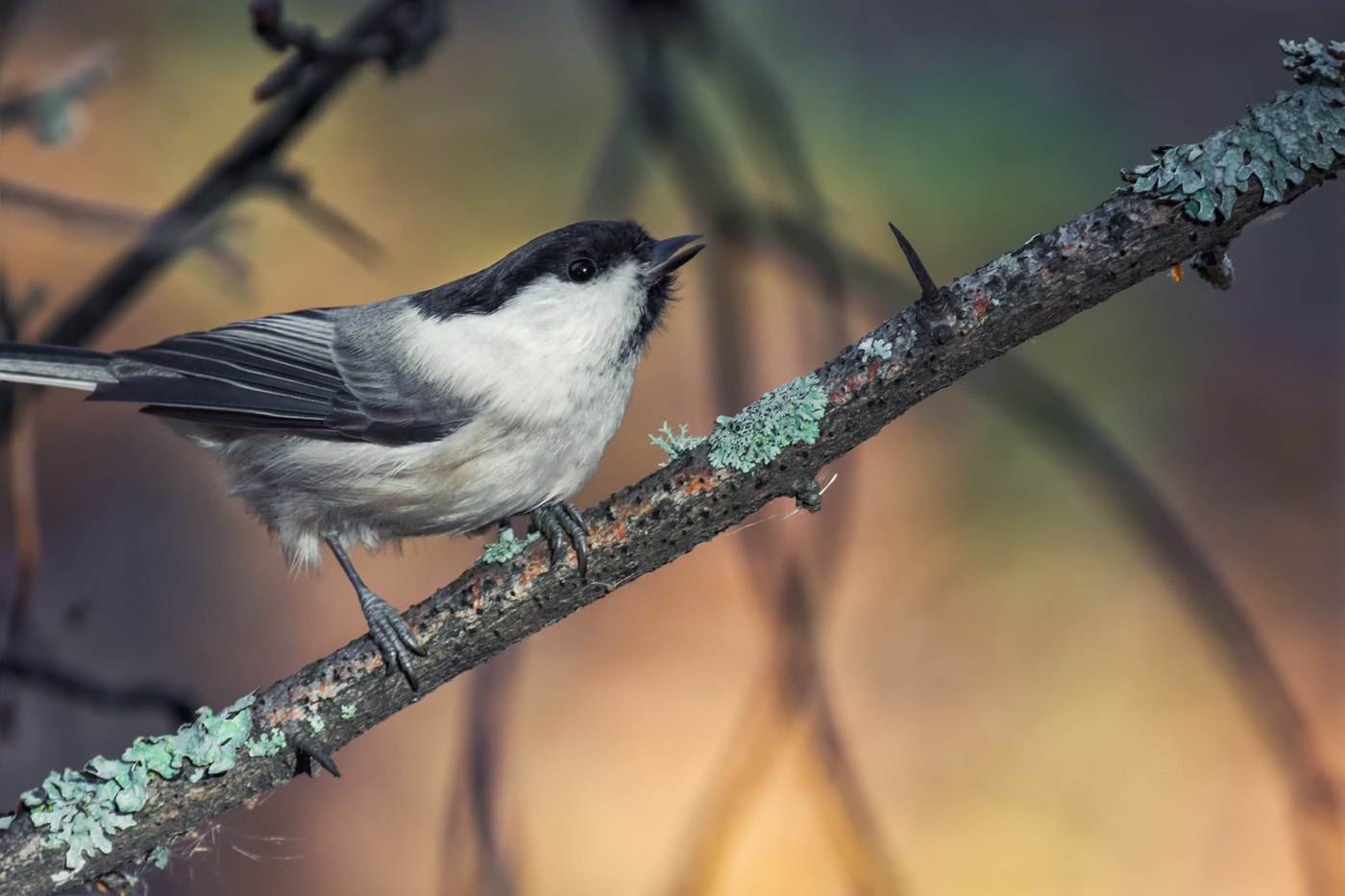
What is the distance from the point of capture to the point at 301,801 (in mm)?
1020

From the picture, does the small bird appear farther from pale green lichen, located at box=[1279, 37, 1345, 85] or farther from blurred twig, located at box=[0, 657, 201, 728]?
pale green lichen, located at box=[1279, 37, 1345, 85]

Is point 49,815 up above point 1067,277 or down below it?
above

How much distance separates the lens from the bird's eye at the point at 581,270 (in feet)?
2.63

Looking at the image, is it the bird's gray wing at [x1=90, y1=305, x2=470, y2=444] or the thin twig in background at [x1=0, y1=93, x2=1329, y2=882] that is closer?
the thin twig in background at [x1=0, y1=93, x2=1329, y2=882]

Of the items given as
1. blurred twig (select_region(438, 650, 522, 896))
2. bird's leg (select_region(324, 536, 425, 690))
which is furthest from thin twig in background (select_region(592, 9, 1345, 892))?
bird's leg (select_region(324, 536, 425, 690))

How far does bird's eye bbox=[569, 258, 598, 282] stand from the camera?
80 cm

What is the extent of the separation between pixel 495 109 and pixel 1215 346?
0.79m

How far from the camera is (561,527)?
0.66 meters

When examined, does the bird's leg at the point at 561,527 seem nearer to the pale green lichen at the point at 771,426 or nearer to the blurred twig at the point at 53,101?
the pale green lichen at the point at 771,426

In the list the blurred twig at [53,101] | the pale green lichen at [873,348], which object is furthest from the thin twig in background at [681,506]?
the blurred twig at [53,101]

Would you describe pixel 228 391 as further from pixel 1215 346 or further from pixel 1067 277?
pixel 1215 346

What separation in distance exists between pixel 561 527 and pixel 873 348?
0.75ft

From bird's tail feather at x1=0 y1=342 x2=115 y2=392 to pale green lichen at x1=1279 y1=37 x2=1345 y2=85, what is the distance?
813 mm

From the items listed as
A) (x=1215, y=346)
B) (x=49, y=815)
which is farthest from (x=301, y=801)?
(x=1215, y=346)
